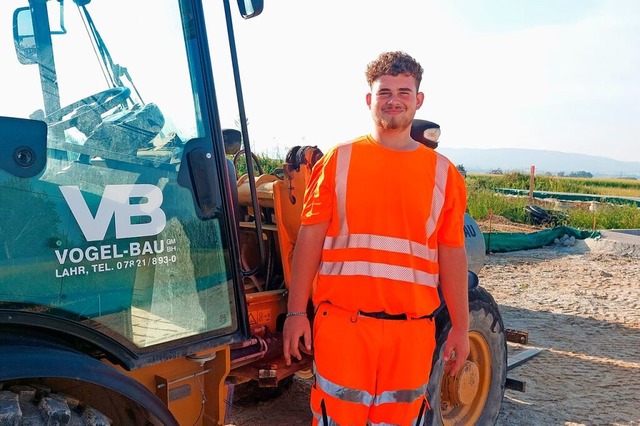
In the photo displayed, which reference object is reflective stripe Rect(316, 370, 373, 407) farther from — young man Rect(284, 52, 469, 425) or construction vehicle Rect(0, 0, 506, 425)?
construction vehicle Rect(0, 0, 506, 425)

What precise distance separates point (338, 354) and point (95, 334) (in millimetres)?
870

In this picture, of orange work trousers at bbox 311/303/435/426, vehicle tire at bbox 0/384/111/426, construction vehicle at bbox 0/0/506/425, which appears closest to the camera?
vehicle tire at bbox 0/384/111/426

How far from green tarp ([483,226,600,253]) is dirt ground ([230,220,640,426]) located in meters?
0.24

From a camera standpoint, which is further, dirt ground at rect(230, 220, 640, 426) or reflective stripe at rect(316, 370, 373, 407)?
dirt ground at rect(230, 220, 640, 426)

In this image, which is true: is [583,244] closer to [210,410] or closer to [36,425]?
[210,410]

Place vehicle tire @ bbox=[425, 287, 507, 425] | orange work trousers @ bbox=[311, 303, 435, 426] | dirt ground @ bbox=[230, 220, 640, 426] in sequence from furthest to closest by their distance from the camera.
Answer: dirt ground @ bbox=[230, 220, 640, 426], vehicle tire @ bbox=[425, 287, 507, 425], orange work trousers @ bbox=[311, 303, 435, 426]

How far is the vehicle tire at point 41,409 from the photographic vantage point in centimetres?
158

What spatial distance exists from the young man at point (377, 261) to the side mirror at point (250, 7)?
20.3 inches

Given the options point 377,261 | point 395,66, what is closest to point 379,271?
point 377,261

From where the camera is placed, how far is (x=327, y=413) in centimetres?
230

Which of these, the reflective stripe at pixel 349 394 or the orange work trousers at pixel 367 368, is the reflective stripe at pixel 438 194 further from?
the reflective stripe at pixel 349 394

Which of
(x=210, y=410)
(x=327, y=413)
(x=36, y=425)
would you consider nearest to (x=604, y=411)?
(x=327, y=413)

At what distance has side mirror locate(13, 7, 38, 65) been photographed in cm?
184


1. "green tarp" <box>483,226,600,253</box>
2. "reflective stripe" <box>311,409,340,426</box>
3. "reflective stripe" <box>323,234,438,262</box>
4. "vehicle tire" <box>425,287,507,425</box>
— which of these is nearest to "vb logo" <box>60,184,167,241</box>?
"reflective stripe" <box>323,234,438,262</box>
